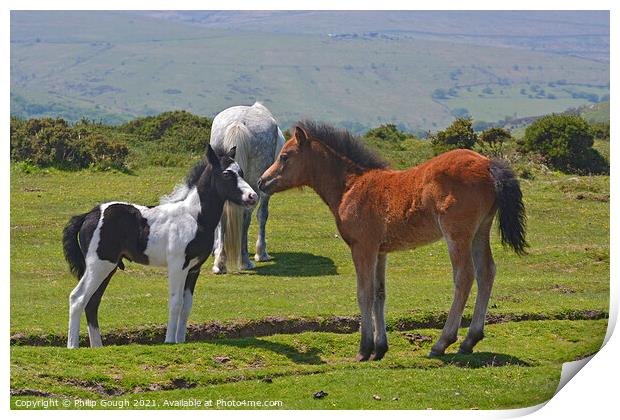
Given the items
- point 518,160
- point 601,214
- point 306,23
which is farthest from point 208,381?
point 306,23

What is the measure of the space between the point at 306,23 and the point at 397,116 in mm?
44226

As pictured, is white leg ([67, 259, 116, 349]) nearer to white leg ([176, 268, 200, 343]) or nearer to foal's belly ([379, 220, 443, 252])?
white leg ([176, 268, 200, 343])

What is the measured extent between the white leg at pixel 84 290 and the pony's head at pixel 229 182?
1868 mm

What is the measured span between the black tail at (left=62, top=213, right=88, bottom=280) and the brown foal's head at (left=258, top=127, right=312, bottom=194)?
2.60 meters

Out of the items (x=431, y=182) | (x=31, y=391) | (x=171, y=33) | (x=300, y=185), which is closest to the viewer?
(x=31, y=391)

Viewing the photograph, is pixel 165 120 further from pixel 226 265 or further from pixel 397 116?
pixel 397 116

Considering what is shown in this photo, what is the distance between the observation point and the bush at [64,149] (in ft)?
98.7

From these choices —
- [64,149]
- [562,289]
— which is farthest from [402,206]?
[64,149]

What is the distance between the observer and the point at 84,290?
13250 millimetres

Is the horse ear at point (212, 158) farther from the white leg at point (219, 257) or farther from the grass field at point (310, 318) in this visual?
the white leg at point (219, 257)

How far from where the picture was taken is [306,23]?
6700cm

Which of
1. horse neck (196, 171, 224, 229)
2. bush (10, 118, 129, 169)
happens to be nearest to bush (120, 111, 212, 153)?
bush (10, 118, 129, 169)

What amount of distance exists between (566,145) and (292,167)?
21.3 m

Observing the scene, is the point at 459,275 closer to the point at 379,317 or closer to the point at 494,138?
the point at 379,317
